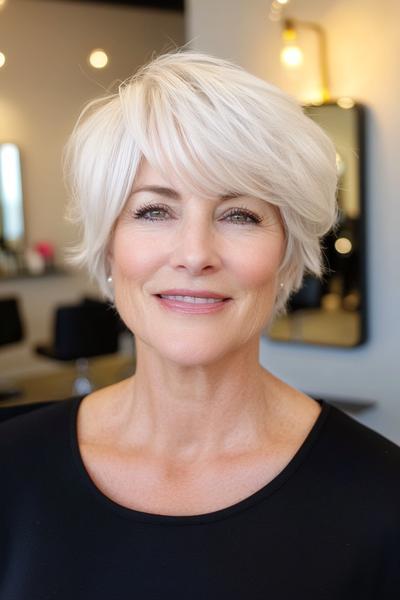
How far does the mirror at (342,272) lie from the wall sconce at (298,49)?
0.12 metres

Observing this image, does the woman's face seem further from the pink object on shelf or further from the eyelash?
the pink object on shelf

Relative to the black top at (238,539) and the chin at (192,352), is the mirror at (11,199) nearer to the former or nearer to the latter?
the black top at (238,539)

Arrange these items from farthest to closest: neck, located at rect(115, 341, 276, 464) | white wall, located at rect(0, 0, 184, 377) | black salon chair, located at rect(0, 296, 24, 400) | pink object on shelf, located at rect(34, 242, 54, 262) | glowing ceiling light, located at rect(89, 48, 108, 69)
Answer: pink object on shelf, located at rect(34, 242, 54, 262) → black salon chair, located at rect(0, 296, 24, 400) → white wall, located at rect(0, 0, 184, 377) → glowing ceiling light, located at rect(89, 48, 108, 69) → neck, located at rect(115, 341, 276, 464)

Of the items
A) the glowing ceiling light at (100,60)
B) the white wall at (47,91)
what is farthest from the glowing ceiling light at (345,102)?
the white wall at (47,91)

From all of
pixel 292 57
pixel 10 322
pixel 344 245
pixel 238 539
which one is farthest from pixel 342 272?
pixel 10 322

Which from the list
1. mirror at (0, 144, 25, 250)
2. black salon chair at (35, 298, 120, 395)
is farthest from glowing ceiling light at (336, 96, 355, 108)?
mirror at (0, 144, 25, 250)

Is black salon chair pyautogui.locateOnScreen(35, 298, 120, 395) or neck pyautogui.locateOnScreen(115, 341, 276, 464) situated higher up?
neck pyautogui.locateOnScreen(115, 341, 276, 464)

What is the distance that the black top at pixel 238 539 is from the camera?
44.7 inches

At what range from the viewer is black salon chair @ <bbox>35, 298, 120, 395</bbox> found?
17.1 feet

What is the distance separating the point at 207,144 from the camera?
109 cm

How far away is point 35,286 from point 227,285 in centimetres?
556

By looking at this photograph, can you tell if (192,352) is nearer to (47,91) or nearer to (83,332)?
(83,332)

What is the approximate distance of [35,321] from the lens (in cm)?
657

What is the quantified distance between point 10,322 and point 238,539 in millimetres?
4597
